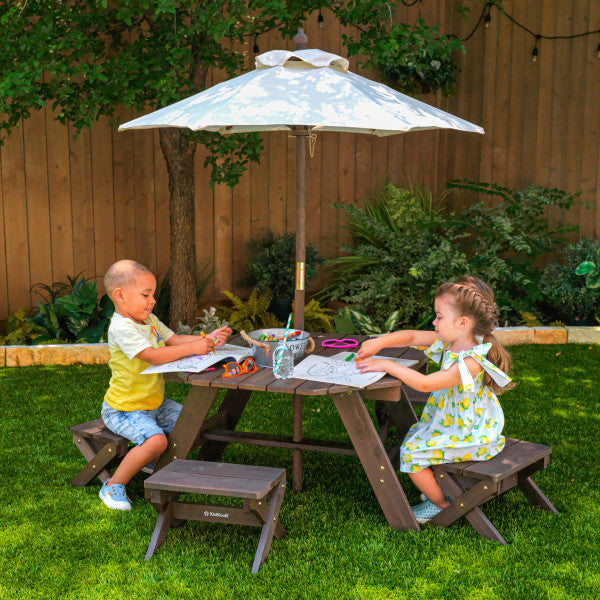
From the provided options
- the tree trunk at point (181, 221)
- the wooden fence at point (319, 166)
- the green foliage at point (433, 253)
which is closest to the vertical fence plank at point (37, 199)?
the wooden fence at point (319, 166)

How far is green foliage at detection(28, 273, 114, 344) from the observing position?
6.14 metres

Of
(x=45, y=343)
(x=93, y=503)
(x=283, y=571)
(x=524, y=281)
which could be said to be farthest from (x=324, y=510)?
(x=524, y=281)

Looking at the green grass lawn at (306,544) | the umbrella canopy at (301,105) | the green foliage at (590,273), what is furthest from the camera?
the green foliage at (590,273)

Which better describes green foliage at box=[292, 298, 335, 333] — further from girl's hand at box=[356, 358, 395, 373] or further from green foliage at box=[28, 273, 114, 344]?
girl's hand at box=[356, 358, 395, 373]

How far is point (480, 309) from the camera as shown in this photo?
3.16 metres

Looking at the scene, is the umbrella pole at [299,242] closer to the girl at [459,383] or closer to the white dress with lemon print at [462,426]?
the girl at [459,383]

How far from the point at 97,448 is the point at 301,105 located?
1.98 meters

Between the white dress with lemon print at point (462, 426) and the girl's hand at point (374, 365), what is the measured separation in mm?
252

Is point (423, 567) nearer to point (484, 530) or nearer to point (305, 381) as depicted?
point (484, 530)

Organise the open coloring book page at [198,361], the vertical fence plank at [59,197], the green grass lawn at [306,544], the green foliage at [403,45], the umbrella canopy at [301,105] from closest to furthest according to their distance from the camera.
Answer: the green grass lawn at [306,544] → the umbrella canopy at [301,105] → the open coloring book page at [198,361] → the green foliage at [403,45] → the vertical fence plank at [59,197]

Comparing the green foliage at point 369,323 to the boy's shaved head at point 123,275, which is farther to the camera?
the green foliage at point 369,323

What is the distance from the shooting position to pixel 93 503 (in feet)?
11.5

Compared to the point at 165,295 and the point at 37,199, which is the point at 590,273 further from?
the point at 37,199

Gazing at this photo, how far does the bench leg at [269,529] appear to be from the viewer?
114 inches
